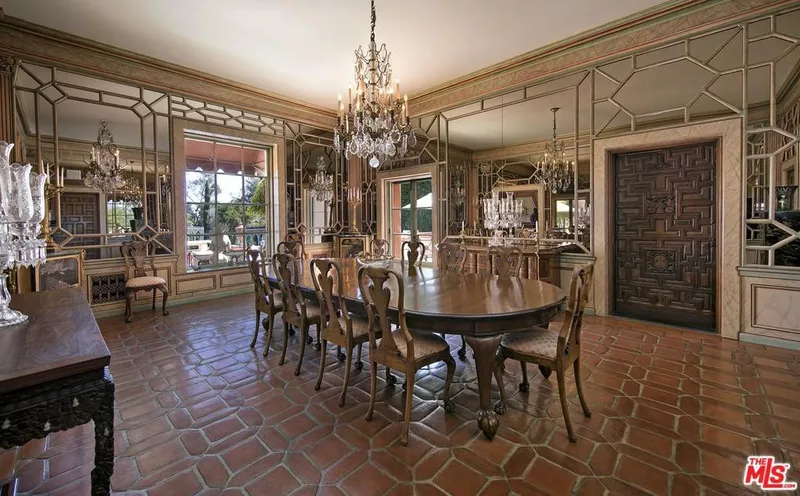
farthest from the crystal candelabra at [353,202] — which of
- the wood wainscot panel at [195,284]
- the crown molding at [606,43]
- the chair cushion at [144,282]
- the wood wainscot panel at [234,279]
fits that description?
the chair cushion at [144,282]

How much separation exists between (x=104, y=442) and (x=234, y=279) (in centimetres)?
509

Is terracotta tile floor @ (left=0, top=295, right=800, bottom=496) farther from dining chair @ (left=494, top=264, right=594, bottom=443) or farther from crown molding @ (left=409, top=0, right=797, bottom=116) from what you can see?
crown molding @ (left=409, top=0, right=797, bottom=116)

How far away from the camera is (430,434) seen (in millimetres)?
2088

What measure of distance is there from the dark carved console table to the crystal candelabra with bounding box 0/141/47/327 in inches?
9.7

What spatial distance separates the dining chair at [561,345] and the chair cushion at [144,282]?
4493 millimetres

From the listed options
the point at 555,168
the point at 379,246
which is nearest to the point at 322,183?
the point at 379,246

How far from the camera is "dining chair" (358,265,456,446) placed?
2.00m

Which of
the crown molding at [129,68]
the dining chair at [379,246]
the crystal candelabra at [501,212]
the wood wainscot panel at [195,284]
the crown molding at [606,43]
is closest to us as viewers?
the crown molding at [606,43]

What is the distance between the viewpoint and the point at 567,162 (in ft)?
18.7

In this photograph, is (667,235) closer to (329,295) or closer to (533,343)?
(533,343)

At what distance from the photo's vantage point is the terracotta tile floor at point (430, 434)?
5.60 feet

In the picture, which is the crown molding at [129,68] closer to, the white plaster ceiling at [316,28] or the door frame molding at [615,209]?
the white plaster ceiling at [316,28]

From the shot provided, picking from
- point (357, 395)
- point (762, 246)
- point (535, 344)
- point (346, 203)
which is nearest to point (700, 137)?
point (762, 246)

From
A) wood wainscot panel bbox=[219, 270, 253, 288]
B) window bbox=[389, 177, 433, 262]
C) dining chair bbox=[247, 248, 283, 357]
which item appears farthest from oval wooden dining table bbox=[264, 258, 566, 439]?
window bbox=[389, 177, 433, 262]
